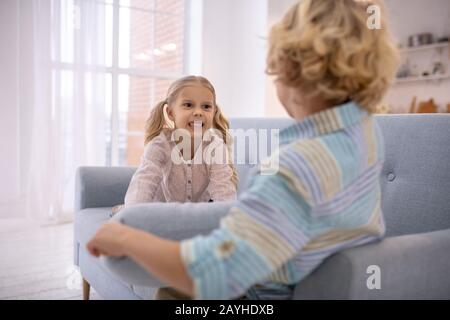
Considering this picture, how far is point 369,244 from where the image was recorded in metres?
0.82

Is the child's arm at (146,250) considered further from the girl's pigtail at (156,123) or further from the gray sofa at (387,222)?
the girl's pigtail at (156,123)

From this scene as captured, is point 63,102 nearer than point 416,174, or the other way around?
point 416,174

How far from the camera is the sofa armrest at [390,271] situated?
749 millimetres

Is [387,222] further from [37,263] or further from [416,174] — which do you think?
[37,263]

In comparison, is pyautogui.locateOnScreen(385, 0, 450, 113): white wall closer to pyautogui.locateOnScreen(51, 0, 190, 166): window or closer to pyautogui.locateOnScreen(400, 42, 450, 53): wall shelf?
pyautogui.locateOnScreen(400, 42, 450, 53): wall shelf

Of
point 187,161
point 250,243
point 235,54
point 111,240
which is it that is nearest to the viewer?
point 250,243

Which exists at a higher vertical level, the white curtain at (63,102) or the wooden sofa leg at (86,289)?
the white curtain at (63,102)

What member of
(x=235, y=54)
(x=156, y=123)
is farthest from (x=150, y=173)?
(x=235, y=54)

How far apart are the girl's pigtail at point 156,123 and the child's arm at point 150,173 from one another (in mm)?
93

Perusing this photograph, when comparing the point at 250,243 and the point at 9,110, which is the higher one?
the point at 9,110

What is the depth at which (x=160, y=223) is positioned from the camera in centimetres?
84

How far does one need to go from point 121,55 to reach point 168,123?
279cm

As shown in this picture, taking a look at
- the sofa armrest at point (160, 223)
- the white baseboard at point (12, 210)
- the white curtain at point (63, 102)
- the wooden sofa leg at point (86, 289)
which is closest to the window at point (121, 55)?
the white curtain at point (63, 102)

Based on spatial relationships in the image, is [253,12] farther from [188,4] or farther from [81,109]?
[81,109]
